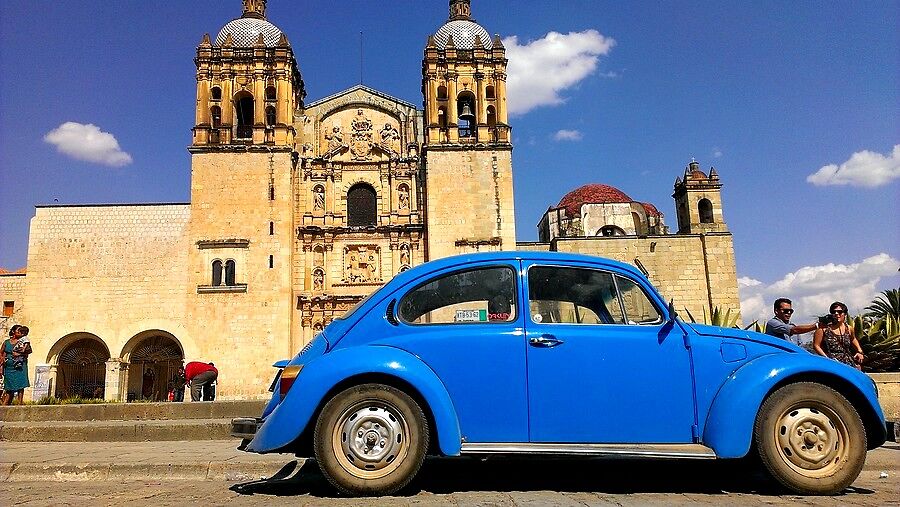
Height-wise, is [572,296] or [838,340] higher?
[572,296]

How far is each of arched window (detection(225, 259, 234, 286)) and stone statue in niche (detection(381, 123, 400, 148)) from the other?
24.1 ft

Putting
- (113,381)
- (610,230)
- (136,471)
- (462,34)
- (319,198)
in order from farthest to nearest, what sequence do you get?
(610,230) < (462,34) < (319,198) < (113,381) < (136,471)

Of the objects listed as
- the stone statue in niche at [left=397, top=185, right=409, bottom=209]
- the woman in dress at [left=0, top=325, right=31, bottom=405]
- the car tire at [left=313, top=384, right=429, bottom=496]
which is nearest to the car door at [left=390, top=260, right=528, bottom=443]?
the car tire at [left=313, top=384, right=429, bottom=496]

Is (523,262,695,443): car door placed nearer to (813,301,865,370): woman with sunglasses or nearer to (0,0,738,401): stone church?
(813,301,865,370): woman with sunglasses

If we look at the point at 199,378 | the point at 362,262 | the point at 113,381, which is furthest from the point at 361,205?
the point at 199,378

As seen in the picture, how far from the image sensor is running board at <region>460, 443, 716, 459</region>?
3.43 meters

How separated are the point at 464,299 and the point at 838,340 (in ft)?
15.0

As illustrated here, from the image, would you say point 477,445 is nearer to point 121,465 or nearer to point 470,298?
point 470,298

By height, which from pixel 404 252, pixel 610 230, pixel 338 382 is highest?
pixel 610 230

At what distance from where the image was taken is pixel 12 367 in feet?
28.0

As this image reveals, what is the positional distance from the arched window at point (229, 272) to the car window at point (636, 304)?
63.3 ft

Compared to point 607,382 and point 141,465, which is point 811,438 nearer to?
point 607,382

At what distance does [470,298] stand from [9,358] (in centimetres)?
796

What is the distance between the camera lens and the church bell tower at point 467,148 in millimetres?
21828
